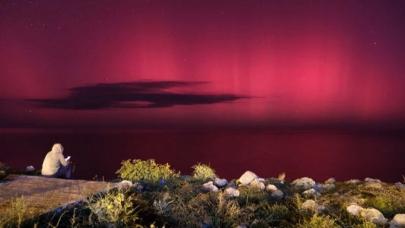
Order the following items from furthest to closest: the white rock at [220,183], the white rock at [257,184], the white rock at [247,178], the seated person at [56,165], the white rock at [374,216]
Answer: the white rock at [247,178], the white rock at [220,183], the white rock at [257,184], the seated person at [56,165], the white rock at [374,216]

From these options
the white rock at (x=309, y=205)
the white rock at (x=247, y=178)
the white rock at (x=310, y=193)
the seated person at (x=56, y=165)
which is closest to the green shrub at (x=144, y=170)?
the white rock at (x=247, y=178)

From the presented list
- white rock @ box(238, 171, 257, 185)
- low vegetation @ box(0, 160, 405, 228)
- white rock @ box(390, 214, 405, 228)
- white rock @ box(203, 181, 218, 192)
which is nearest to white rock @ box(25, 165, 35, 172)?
low vegetation @ box(0, 160, 405, 228)

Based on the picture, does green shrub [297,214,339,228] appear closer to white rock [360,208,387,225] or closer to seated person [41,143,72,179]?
white rock [360,208,387,225]

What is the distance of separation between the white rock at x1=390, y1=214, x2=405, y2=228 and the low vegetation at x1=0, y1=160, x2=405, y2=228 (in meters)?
0.51

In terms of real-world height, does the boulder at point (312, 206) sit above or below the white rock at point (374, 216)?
above

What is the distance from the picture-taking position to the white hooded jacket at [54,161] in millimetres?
12246

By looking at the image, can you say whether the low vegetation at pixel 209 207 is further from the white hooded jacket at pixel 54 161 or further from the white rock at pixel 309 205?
the white hooded jacket at pixel 54 161

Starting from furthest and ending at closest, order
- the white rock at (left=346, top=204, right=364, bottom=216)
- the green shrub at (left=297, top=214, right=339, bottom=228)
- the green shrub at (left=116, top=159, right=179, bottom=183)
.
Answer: the green shrub at (left=116, top=159, right=179, bottom=183) → the white rock at (left=346, top=204, right=364, bottom=216) → the green shrub at (left=297, top=214, right=339, bottom=228)

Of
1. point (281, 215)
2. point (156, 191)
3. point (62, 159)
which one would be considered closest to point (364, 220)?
point (281, 215)

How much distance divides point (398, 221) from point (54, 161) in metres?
7.28

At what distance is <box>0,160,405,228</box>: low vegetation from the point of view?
7.73 meters

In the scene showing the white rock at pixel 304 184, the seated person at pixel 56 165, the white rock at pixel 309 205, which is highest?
the seated person at pixel 56 165

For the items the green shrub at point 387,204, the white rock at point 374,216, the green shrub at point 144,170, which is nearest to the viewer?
the white rock at point 374,216

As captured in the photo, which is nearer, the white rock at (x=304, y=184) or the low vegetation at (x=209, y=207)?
the low vegetation at (x=209, y=207)
